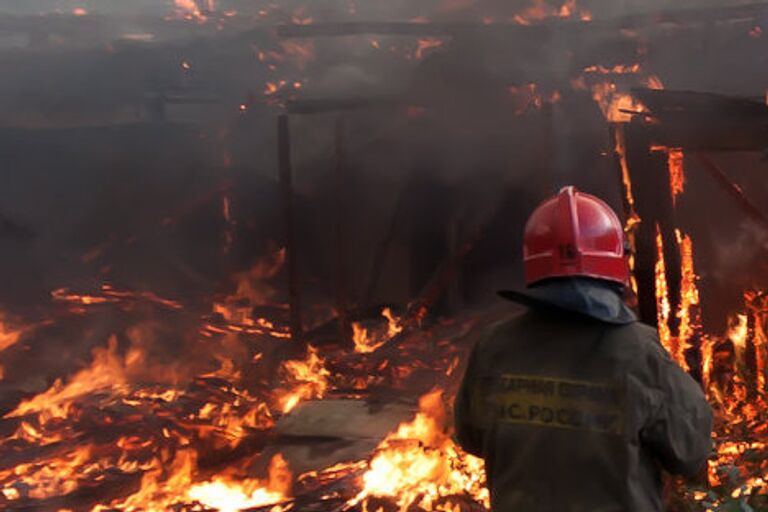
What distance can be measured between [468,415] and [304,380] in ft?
21.8

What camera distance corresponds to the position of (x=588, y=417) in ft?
7.80

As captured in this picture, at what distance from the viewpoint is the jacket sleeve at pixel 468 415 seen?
2.72 m

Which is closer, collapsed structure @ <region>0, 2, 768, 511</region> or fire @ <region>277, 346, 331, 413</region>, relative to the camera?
collapsed structure @ <region>0, 2, 768, 511</region>

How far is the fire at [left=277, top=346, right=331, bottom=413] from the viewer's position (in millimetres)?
8578

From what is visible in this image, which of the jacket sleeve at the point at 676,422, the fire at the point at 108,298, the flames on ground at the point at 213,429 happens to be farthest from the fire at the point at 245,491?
the fire at the point at 108,298

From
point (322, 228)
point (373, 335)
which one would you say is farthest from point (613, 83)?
point (322, 228)

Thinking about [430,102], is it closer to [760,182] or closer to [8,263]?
[760,182]

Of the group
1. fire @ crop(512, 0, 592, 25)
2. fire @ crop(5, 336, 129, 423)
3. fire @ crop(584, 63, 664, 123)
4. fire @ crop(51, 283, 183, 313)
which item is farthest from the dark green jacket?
fire @ crop(51, 283, 183, 313)

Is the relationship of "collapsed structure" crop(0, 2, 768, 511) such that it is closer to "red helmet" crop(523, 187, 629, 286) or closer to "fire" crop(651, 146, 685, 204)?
"fire" crop(651, 146, 685, 204)

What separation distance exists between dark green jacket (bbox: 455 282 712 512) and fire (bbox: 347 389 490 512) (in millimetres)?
2559

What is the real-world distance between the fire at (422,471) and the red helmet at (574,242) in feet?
8.70

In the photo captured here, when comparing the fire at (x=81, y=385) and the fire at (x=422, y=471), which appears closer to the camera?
the fire at (x=422, y=471)

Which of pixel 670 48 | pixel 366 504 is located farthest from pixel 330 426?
pixel 670 48

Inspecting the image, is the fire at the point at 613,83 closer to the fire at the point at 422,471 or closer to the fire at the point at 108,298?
the fire at the point at 422,471
